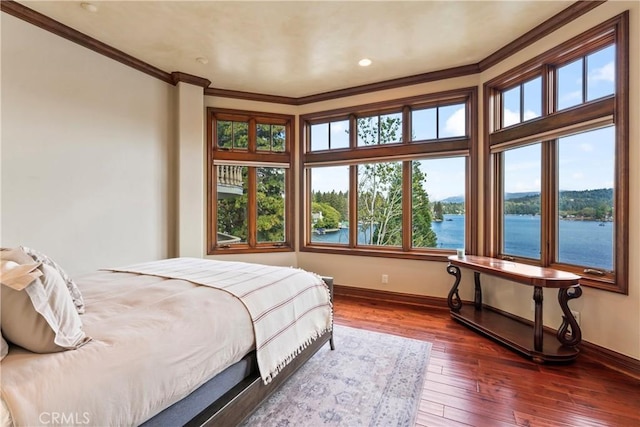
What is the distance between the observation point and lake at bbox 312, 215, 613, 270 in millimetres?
2570

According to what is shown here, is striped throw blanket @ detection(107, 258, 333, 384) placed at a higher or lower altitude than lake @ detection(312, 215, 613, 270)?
lower

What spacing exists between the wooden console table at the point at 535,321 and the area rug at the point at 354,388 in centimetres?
75

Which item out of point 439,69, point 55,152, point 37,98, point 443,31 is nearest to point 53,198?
point 55,152

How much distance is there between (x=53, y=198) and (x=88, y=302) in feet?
5.87

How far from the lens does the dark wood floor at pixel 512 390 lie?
5.88 feet

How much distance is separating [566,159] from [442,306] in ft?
6.93

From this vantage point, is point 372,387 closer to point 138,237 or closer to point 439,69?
point 138,237

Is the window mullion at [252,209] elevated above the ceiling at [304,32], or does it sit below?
below

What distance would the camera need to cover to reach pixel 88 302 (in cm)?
162

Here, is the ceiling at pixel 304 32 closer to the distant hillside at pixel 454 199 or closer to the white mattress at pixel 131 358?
the distant hillside at pixel 454 199

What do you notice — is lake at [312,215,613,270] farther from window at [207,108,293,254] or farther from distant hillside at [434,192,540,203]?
window at [207,108,293,254]

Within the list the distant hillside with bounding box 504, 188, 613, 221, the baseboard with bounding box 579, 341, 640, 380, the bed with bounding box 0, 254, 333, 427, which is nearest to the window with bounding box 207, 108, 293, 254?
the bed with bounding box 0, 254, 333, 427

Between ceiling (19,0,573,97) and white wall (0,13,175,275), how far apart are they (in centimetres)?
34

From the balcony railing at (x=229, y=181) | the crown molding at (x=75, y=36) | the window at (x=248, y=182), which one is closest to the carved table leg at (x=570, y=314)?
the window at (x=248, y=182)
